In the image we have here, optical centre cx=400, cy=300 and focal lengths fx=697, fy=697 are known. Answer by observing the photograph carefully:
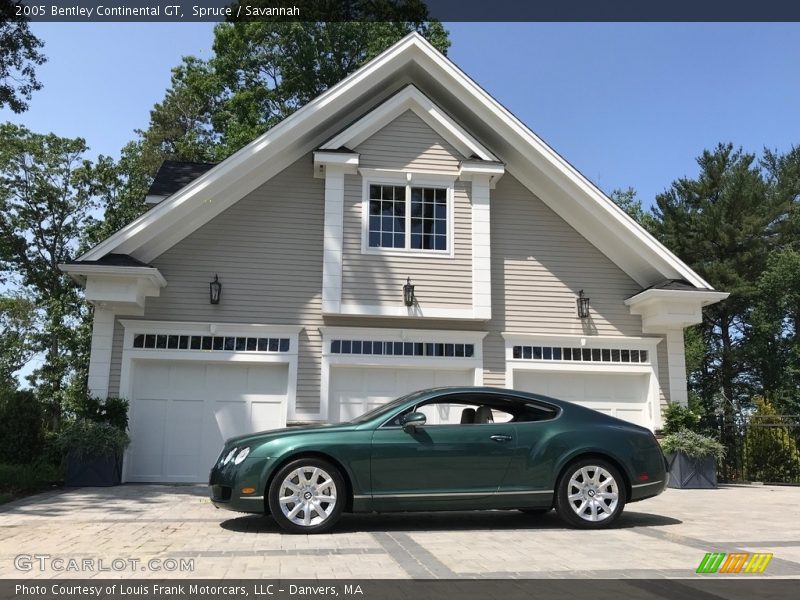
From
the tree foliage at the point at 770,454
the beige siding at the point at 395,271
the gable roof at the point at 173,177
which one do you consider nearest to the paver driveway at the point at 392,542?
the beige siding at the point at 395,271

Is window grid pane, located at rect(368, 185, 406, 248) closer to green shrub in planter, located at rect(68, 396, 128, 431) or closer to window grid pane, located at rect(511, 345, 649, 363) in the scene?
window grid pane, located at rect(511, 345, 649, 363)

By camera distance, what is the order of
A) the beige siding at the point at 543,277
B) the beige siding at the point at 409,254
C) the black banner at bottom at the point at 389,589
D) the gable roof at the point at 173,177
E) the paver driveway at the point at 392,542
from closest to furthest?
the black banner at bottom at the point at 389,589 < the paver driveway at the point at 392,542 < the beige siding at the point at 409,254 < the beige siding at the point at 543,277 < the gable roof at the point at 173,177

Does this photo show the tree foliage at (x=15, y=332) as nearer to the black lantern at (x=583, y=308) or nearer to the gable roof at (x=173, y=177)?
the gable roof at (x=173, y=177)

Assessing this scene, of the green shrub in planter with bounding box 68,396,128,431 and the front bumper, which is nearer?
the front bumper

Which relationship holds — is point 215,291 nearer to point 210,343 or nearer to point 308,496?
point 210,343

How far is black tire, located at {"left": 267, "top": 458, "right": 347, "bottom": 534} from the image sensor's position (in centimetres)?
622

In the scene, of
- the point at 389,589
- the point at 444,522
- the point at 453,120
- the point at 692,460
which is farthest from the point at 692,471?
the point at 389,589

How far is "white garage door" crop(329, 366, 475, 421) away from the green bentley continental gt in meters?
5.14

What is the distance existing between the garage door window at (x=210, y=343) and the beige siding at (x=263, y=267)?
0.30 m

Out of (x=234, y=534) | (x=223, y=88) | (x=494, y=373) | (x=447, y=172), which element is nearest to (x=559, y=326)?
(x=494, y=373)

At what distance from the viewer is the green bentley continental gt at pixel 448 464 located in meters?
6.26

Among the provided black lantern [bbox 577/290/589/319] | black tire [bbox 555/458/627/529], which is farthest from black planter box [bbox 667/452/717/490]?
black tire [bbox 555/458/627/529]

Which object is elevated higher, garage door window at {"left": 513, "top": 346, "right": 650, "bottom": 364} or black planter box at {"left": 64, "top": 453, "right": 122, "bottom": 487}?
garage door window at {"left": 513, "top": 346, "right": 650, "bottom": 364}

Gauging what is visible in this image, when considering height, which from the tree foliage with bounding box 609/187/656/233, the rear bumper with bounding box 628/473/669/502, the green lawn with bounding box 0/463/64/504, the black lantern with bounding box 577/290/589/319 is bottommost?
the green lawn with bounding box 0/463/64/504
